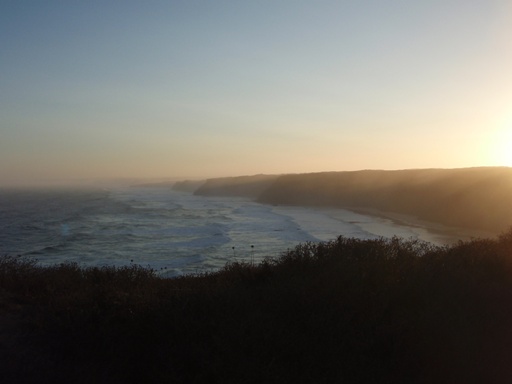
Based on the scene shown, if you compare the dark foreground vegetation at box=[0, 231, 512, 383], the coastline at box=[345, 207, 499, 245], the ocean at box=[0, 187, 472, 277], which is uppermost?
the dark foreground vegetation at box=[0, 231, 512, 383]

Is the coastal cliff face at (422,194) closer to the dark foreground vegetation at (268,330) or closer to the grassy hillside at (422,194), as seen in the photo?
the grassy hillside at (422,194)

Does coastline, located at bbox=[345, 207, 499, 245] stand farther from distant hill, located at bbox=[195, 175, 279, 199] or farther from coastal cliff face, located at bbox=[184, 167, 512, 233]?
distant hill, located at bbox=[195, 175, 279, 199]

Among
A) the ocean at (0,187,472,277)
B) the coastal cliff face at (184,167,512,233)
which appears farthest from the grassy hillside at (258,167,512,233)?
the ocean at (0,187,472,277)

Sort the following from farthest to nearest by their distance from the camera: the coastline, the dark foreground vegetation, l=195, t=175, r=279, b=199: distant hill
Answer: l=195, t=175, r=279, b=199: distant hill, the coastline, the dark foreground vegetation

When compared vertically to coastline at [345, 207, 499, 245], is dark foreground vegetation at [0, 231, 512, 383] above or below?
above

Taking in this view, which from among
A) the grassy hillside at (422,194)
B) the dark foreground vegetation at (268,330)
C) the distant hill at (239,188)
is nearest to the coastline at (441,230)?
the grassy hillside at (422,194)

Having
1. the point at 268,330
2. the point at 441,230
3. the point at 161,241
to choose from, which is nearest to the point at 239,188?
the point at 441,230

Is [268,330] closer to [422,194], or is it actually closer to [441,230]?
[441,230]

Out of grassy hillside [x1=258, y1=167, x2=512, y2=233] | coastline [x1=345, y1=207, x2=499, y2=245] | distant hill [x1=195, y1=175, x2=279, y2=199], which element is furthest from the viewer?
distant hill [x1=195, y1=175, x2=279, y2=199]
